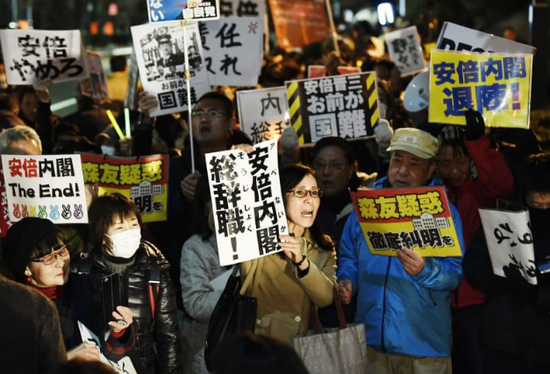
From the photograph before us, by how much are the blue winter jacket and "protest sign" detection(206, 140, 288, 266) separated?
30.1 inches

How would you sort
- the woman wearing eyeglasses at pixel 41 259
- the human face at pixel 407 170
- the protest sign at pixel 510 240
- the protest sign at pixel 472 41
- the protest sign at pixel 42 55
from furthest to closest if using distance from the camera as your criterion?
the protest sign at pixel 42 55
the protest sign at pixel 472 41
the human face at pixel 407 170
the protest sign at pixel 510 240
the woman wearing eyeglasses at pixel 41 259

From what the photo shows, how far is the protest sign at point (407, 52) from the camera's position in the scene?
12.9 metres

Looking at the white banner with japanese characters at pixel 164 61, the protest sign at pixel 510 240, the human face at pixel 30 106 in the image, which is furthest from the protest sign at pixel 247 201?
the human face at pixel 30 106

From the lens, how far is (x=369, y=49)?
15.4m

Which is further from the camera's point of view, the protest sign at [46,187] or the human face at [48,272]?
the protest sign at [46,187]

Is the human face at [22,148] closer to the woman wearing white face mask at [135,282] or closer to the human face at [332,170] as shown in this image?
the woman wearing white face mask at [135,282]

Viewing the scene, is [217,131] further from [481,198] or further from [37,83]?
[37,83]

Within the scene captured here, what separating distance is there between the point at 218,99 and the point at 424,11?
9562mm

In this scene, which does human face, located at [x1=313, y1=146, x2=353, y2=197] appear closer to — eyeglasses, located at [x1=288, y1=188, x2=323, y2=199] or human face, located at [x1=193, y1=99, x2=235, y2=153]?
human face, located at [x1=193, y1=99, x2=235, y2=153]

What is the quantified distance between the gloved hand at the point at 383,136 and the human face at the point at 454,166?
133 cm

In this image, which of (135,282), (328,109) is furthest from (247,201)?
(328,109)

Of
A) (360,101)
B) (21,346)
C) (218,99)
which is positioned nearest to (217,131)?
(218,99)

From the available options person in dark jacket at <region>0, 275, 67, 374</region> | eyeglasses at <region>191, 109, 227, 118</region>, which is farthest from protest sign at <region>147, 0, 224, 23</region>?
person in dark jacket at <region>0, 275, 67, 374</region>

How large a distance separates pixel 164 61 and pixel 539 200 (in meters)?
4.01
